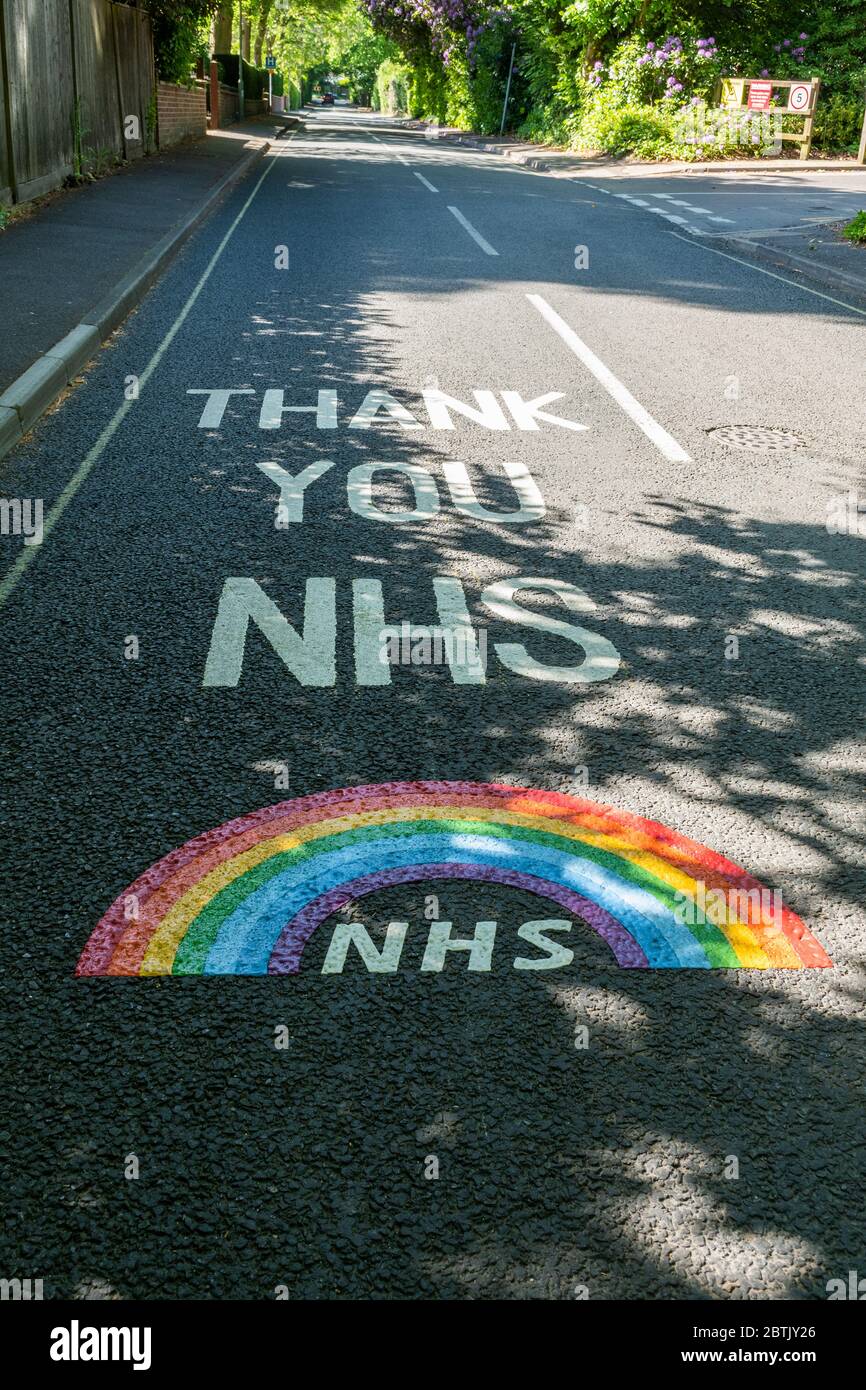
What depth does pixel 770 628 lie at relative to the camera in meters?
5.26

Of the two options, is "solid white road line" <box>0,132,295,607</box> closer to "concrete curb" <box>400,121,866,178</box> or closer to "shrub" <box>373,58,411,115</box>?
"concrete curb" <box>400,121,866,178</box>

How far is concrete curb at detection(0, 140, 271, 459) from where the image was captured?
7.65 m

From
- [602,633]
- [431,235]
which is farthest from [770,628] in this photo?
[431,235]

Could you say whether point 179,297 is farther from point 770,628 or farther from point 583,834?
point 583,834

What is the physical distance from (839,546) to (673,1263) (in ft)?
15.2

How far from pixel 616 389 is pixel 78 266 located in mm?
6381

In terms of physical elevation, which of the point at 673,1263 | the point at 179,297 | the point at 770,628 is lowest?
the point at 673,1263

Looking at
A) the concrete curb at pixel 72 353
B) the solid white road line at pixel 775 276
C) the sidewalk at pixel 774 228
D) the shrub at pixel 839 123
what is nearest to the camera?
the concrete curb at pixel 72 353

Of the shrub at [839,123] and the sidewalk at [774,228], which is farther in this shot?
the shrub at [839,123]

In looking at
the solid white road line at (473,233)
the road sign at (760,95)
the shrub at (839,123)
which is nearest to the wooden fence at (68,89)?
the solid white road line at (473,233)

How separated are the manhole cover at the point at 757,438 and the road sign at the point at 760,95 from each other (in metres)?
26.6

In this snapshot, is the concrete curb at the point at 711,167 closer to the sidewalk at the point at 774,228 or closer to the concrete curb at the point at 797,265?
the sidewalk at the point at 774,228

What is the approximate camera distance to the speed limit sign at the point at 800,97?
99.4 ft

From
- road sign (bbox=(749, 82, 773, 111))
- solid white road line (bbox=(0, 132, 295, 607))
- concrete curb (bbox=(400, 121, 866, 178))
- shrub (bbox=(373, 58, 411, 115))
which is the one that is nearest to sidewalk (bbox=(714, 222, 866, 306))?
solid white road line (bbox=(0, 132, 295, 607))
